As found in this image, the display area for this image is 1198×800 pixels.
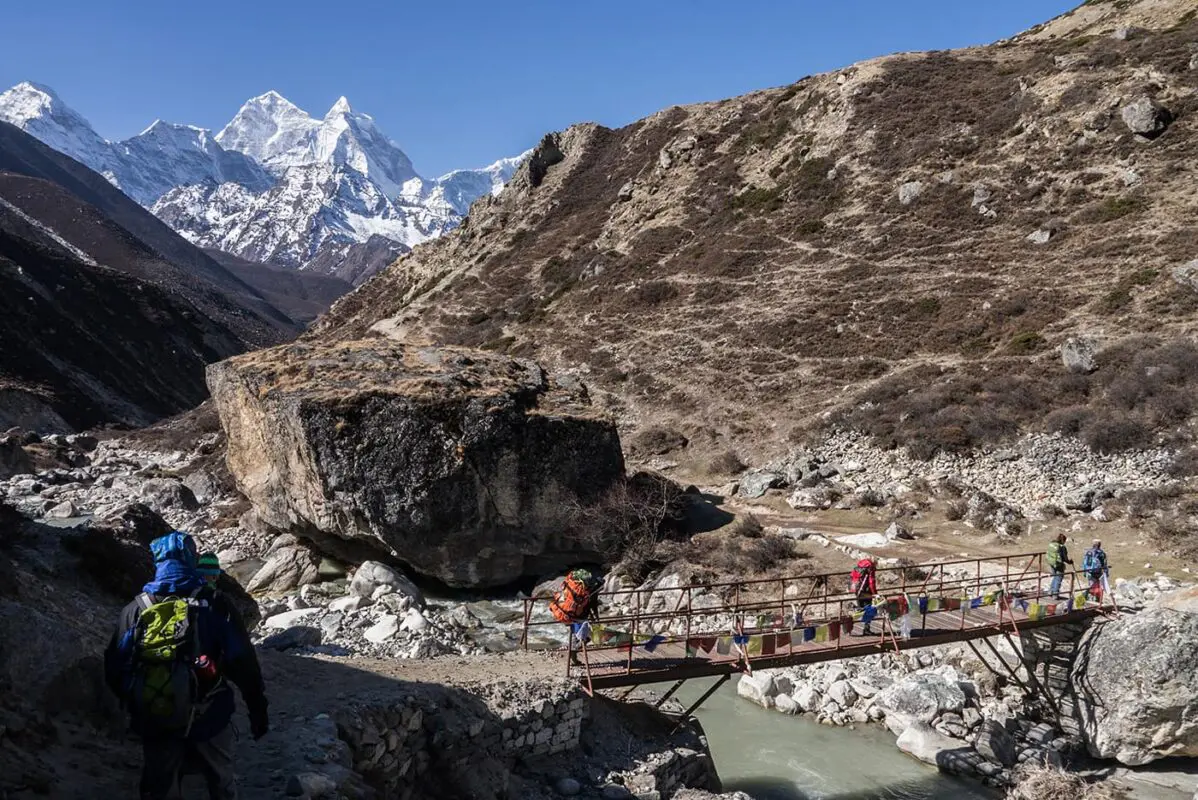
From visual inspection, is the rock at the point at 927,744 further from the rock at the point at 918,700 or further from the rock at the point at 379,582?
the rock at the point at 379,582

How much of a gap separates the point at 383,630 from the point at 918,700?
39.4 feet

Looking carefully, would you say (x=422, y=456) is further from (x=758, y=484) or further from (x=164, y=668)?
(x=164, y=668)

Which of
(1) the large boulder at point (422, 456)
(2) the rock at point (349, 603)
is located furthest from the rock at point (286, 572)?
(2) the rock at point (349, 603)

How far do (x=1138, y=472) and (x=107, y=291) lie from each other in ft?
380

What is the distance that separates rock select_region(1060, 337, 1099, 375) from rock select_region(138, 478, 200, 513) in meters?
38.2

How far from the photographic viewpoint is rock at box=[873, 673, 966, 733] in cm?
1489

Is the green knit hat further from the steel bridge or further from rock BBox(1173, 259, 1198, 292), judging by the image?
rock BBox(1173, 259, 1198, 292)

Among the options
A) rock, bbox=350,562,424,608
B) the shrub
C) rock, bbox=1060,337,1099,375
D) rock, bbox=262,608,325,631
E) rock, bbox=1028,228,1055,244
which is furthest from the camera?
rock, bbox=1028,228,1055,244

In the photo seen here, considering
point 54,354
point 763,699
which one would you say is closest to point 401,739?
point 763,699

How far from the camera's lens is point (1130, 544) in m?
19.5

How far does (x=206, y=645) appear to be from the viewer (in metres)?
4.84

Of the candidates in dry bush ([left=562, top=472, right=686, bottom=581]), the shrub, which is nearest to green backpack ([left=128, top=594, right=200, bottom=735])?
dry bush ([left=562, top=472, right=686, bottom=581])

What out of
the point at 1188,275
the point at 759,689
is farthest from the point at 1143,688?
the point at 1188,275

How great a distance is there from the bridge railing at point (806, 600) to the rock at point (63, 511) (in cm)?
2283
